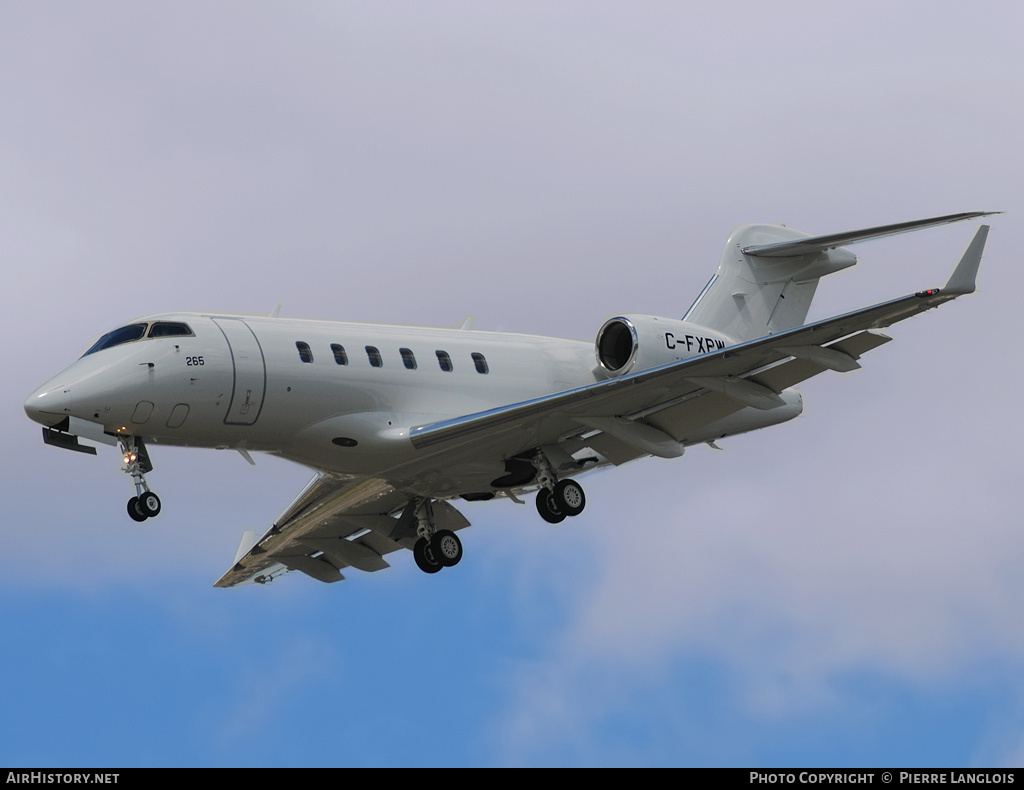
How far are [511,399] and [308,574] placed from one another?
19.1 feet

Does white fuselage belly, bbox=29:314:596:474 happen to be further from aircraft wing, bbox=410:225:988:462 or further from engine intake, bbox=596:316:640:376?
engine intake, bbox=596:316:640:376

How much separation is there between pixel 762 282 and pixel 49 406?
479 inches

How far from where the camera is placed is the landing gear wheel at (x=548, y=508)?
2373cm

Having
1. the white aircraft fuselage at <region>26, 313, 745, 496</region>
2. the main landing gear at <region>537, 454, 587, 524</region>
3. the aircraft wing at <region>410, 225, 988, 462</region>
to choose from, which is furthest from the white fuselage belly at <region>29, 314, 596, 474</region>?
the main landing gear at <region>537, 454, 587, 524</region>

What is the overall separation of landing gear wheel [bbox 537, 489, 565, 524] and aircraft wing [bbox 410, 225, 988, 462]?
736mm

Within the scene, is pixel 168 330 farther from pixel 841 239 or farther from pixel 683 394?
pixel 841 239

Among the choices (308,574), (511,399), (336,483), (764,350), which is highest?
(764,350)

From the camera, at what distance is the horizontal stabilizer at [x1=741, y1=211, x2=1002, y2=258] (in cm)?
2161

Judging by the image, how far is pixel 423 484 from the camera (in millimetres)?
24547

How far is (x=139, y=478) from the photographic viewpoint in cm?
2144

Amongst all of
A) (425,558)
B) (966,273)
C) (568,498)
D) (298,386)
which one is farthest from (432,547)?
(966,273)
